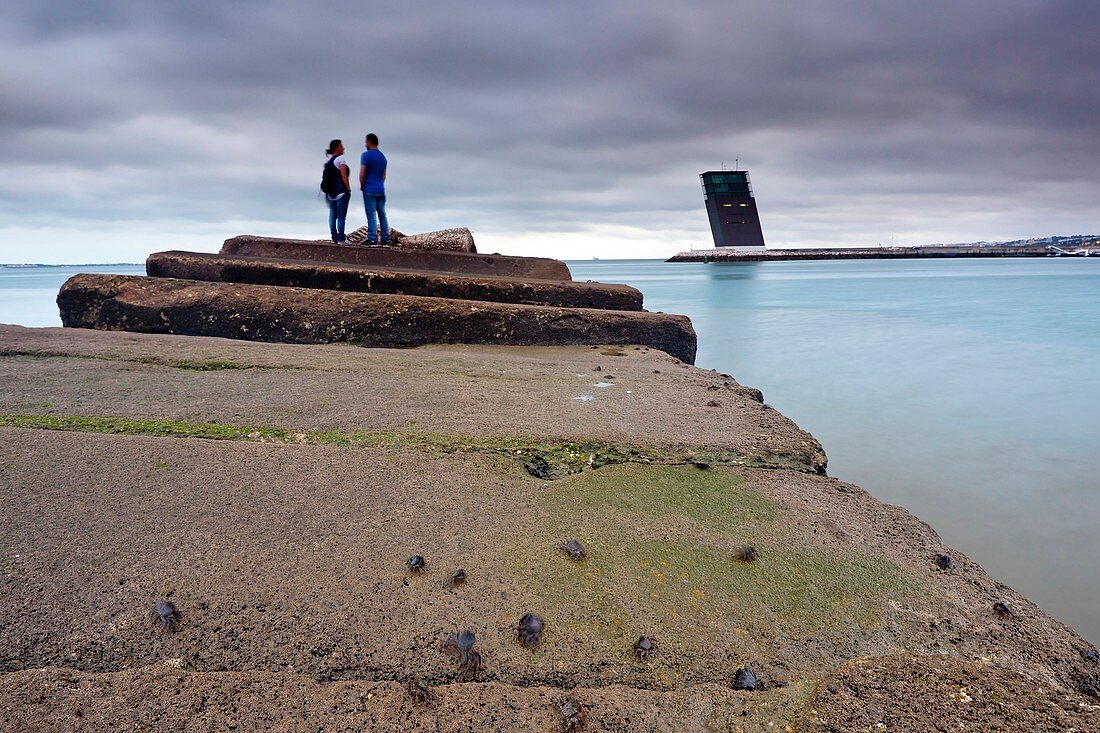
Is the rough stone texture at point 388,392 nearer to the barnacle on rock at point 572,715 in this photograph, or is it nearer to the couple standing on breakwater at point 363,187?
the barnacle on rock at point 572,715

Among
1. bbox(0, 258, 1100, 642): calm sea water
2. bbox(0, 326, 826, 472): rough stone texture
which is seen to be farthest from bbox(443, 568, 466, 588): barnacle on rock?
bbox(0, 258, 1100, 642): calm sea water

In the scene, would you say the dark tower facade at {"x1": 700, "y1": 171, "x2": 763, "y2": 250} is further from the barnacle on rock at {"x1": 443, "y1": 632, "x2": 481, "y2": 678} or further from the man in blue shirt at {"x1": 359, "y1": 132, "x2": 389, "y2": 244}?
the barnacle on rock at {"x1": 443, "y1": 632, "x2": 481, "y2": 678}

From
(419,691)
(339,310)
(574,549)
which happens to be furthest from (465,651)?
(339,310)

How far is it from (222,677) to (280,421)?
119 cm

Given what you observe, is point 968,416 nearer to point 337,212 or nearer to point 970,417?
point 970,417

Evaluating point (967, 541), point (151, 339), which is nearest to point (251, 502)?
point (151, 339)

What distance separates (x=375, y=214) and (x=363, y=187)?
358 millimetres

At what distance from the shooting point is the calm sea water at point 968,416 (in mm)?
3199

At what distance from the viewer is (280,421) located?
210cm

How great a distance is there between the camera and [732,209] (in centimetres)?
8300

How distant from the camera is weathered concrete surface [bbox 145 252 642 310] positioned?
5.03 metres

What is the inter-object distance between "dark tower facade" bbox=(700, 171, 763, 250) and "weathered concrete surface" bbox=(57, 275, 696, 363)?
8305 centimetres

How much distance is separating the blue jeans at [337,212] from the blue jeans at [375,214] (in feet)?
0.92

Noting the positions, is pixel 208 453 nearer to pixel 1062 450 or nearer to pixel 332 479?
pixel 332 479
